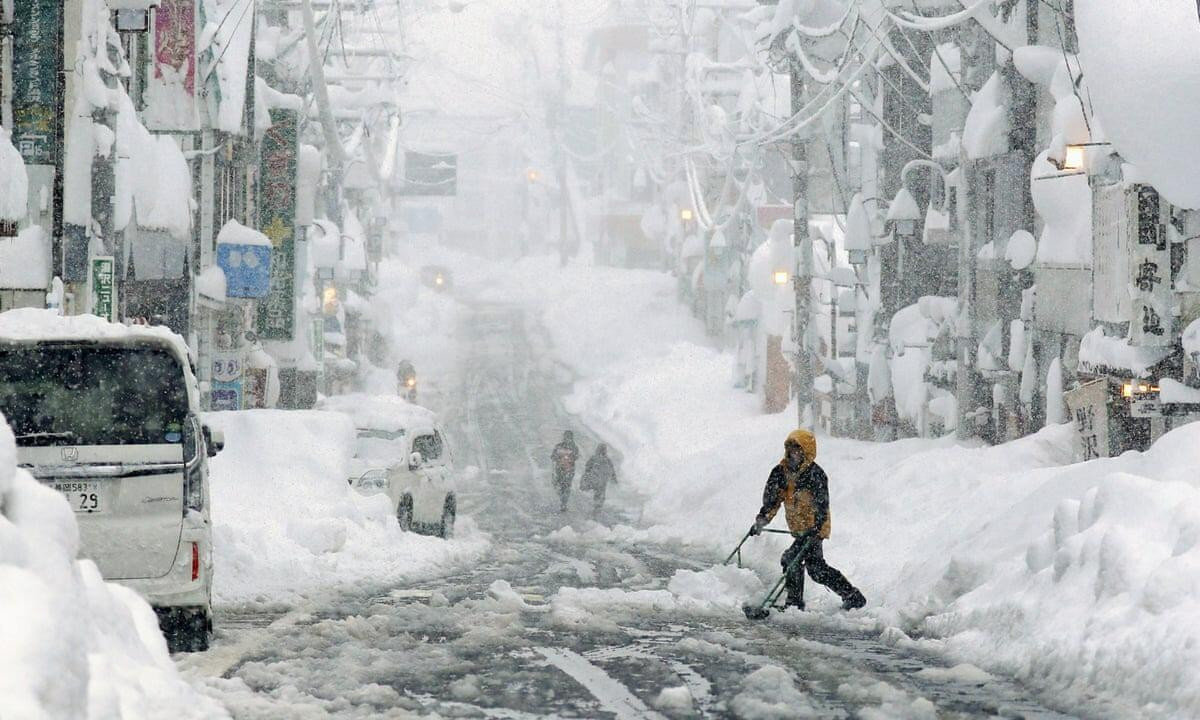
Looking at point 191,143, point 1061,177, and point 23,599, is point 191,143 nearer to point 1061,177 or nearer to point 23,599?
point 1061,177

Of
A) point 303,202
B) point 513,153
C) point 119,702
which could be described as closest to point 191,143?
point 303,202

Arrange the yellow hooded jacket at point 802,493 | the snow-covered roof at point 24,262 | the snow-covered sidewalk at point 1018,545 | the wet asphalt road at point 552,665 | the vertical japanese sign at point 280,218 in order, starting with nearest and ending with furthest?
the wet asphalt road at point 552,665, the snow-covered sidewalk at point 1018,545, the yellow hooded jacket at point 802,493, the snow-covered roof at point 24,262, the vertical japanese sign at point 280,218

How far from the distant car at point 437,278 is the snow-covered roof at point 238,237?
2743 inches

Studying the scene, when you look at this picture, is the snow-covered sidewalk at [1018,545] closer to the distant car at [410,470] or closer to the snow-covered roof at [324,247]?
the distant car at [410,470]

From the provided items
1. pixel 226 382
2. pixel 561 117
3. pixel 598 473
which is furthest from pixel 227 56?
pixel 561 117

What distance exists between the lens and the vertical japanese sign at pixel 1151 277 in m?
19.5

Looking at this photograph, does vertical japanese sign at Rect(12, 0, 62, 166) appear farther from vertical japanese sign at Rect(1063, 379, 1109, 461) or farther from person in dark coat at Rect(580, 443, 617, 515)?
person in dark coat at Rect(580, 443, 617, 515)

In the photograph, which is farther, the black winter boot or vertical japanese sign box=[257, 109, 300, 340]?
vertical japanese sign box=[257, 109, 300, 340]

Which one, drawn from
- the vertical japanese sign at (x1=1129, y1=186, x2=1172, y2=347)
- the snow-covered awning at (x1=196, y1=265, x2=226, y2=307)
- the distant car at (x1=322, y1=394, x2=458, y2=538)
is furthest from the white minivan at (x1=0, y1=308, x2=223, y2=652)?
the snow-covered awning at (x1=196, y1=265, x2=226, y2=307)

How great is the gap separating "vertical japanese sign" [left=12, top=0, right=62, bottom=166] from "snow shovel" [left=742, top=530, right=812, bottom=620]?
1108 cm

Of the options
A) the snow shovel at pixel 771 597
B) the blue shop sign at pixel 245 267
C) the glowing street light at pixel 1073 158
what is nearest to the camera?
the snow shovel at pixel 771 597

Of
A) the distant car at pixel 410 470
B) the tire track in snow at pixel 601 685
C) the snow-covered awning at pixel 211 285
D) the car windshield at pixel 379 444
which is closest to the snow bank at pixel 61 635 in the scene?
the tire track in snow at pixel 601 685

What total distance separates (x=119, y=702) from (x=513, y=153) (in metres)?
112

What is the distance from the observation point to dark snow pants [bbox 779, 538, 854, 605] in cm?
1375
